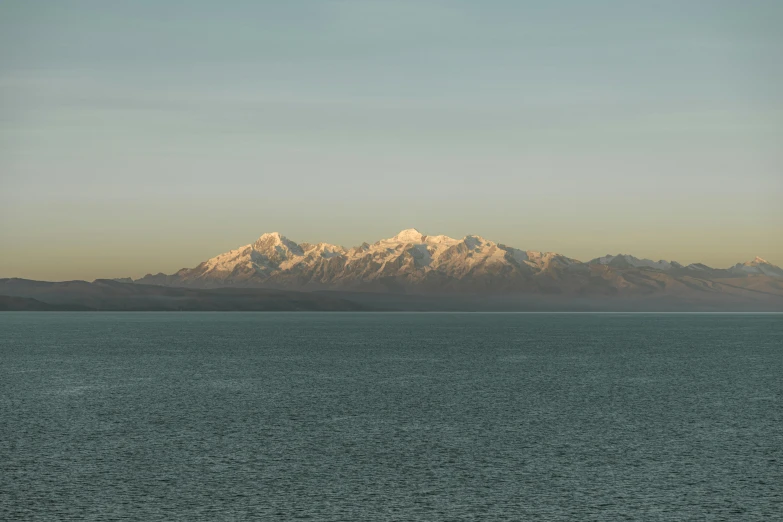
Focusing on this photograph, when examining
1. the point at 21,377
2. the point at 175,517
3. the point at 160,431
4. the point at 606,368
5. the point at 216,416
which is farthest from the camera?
the point at 606,368

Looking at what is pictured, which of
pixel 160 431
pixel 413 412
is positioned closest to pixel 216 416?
pixel 160 431

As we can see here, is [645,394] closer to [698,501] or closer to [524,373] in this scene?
[524,373]

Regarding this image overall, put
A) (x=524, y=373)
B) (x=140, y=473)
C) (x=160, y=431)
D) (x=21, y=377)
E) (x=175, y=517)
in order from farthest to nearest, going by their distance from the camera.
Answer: (x=524, y=373) < (x=21, y=377) < (x=160, y=431) < (x=140, y=473) < (x=175, y=517)

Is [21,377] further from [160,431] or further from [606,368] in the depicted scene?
[606,368]

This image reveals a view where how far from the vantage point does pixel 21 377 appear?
102 meters

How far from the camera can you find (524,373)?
359 ft

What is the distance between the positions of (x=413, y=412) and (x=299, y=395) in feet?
55.0

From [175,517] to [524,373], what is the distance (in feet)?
260

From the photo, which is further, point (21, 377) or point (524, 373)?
point (524, 373)

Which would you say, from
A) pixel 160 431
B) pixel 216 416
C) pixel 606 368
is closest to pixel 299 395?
pixel 216 416

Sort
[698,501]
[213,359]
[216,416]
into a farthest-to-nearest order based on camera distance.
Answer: [213,359], [216,416], [698,501]

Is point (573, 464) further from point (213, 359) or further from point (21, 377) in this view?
point (213, 359)

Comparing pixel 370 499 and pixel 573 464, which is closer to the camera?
pixel 370 499

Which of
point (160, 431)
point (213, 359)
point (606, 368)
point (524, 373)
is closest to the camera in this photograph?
point (160, 431)
